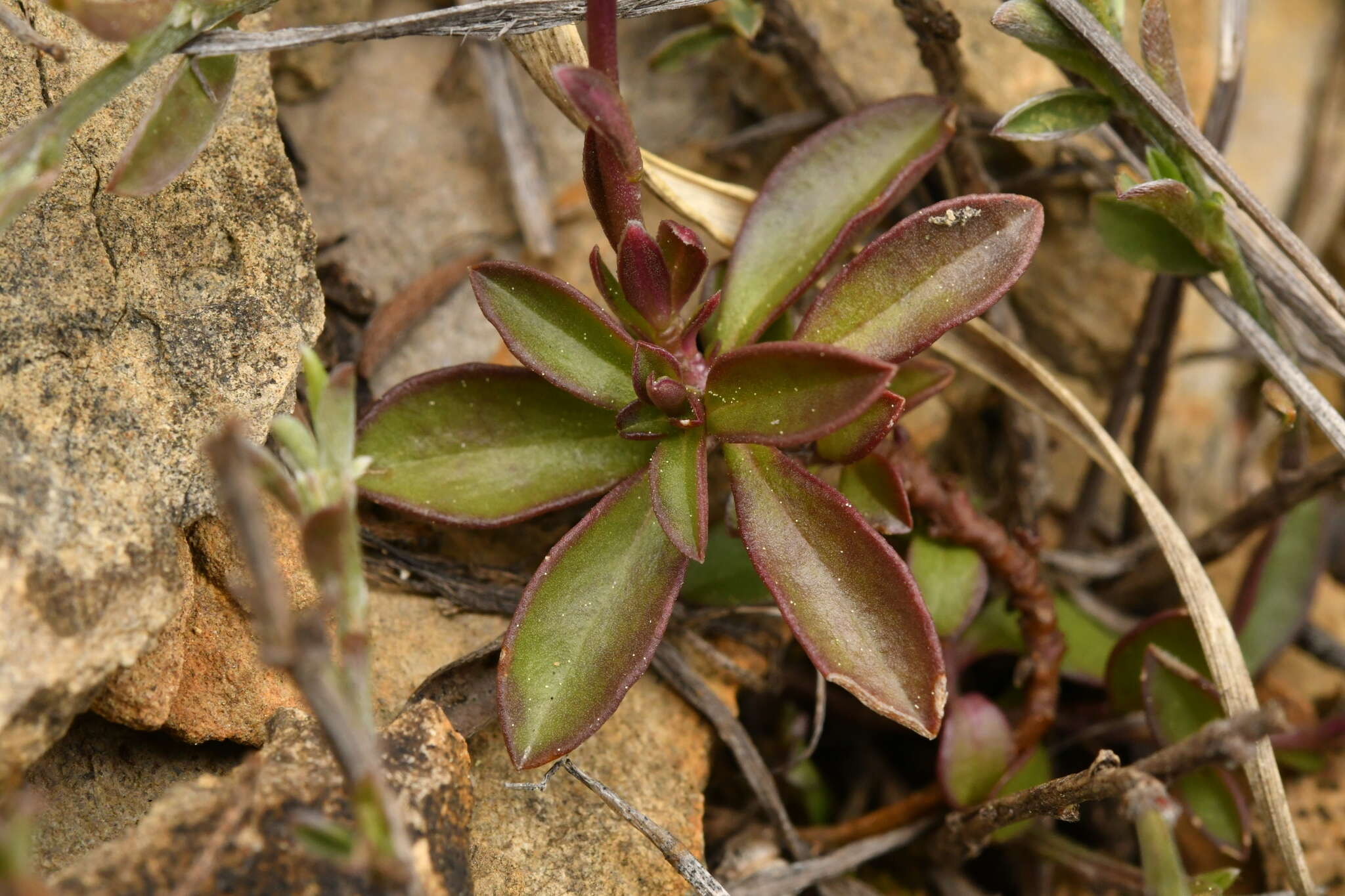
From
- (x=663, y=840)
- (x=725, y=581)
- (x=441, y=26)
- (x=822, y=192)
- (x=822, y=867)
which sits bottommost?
(x=822, y=867)

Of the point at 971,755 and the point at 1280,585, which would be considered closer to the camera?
the point at 971,755

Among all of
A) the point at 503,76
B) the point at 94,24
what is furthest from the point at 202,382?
the point at 503,76

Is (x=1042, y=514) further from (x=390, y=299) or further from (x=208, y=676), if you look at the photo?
(x=208, y=676)

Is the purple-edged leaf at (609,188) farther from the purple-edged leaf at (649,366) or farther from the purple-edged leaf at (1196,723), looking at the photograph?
the purple-edged leaf at (1196,723)

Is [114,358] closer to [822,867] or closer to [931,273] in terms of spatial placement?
[931,273]

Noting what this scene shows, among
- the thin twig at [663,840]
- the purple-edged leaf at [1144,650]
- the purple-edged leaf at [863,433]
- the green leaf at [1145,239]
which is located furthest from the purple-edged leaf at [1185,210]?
the thin twig at [663,840]

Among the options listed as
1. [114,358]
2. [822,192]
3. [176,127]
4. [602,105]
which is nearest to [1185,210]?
[822,192]
